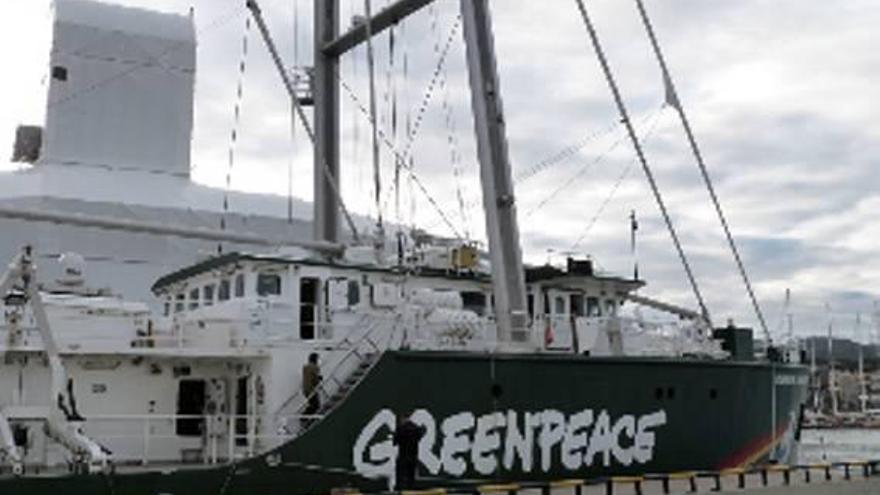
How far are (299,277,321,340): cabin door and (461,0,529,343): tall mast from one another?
3183 millimetres

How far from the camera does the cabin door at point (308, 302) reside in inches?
690

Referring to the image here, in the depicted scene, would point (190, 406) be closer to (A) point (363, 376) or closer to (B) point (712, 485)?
(A) point (363, 376)

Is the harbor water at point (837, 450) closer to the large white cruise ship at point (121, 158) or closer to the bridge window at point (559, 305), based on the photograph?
the bridge window at point (559, 305)

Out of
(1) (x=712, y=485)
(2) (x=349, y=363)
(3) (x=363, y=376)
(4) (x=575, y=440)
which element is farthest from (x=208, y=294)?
(1) (x=712, y=485)

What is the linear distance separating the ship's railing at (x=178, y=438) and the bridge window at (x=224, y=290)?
8.59 ft

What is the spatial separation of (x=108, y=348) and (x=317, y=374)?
3.18 meters

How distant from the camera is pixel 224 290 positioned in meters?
18.3

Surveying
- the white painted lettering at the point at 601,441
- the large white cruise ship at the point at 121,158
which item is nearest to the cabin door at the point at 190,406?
the white painted lettering at the point at 601,441

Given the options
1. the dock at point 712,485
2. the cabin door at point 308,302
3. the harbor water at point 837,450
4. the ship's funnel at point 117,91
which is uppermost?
the ship's funnel at point 117,91

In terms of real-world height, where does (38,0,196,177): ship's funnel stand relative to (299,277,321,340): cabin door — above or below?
above

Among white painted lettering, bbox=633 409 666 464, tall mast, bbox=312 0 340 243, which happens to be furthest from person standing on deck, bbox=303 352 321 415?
tall mast, bbox=312 0 340 243

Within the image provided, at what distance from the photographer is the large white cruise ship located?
3531 centimetres

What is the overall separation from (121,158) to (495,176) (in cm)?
2479

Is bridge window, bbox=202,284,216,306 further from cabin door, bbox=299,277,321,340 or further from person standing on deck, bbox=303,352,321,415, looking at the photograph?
person standing on deck, bbox=303,352,321,415
